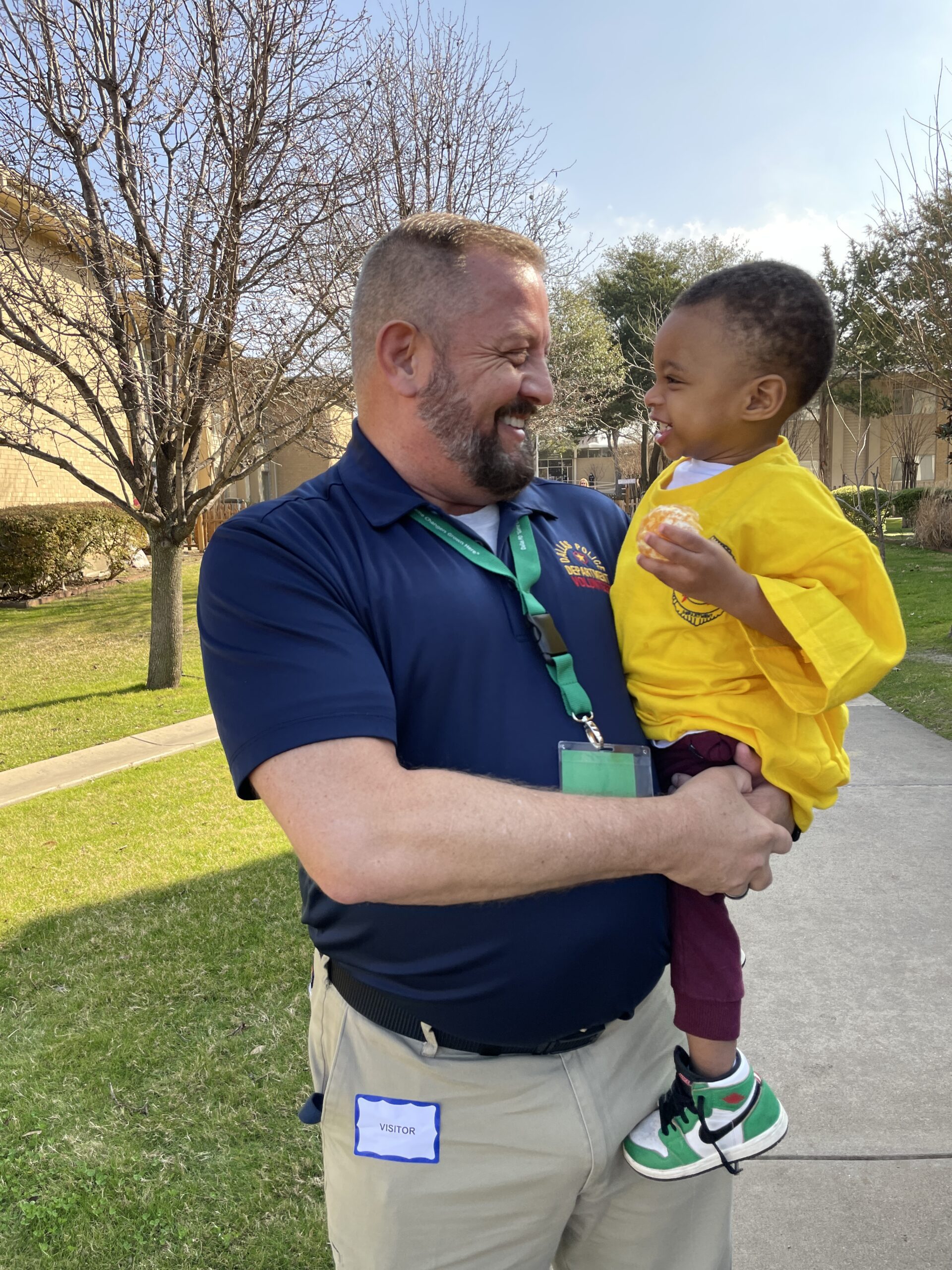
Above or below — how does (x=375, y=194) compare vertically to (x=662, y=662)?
above

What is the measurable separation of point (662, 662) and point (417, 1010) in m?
0.80

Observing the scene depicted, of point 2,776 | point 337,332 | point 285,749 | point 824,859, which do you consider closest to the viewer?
point 285,749

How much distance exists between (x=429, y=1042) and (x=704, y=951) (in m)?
0.55

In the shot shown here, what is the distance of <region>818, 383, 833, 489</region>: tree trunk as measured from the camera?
65.5ft

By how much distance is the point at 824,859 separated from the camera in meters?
4.86

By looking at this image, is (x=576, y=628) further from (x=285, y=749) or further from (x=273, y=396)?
(x=273, y=396)

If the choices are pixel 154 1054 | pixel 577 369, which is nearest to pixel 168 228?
pixel 154 1054

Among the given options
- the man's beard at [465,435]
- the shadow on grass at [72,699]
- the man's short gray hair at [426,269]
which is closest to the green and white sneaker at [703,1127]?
the man's beard at [465,435]

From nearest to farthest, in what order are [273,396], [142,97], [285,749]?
[285,749] < [142,97] < [273,396]

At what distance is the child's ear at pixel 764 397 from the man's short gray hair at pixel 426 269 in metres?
0.52

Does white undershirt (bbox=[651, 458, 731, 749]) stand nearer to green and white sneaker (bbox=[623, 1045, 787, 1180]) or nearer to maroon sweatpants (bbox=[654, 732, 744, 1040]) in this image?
maroon sweatpants (bbox=[654, 732, 744, 1040])

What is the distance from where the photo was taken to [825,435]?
24.9 metres

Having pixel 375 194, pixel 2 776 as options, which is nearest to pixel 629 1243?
pixel 2 776

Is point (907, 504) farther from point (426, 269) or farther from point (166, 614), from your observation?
point (426, 269)
